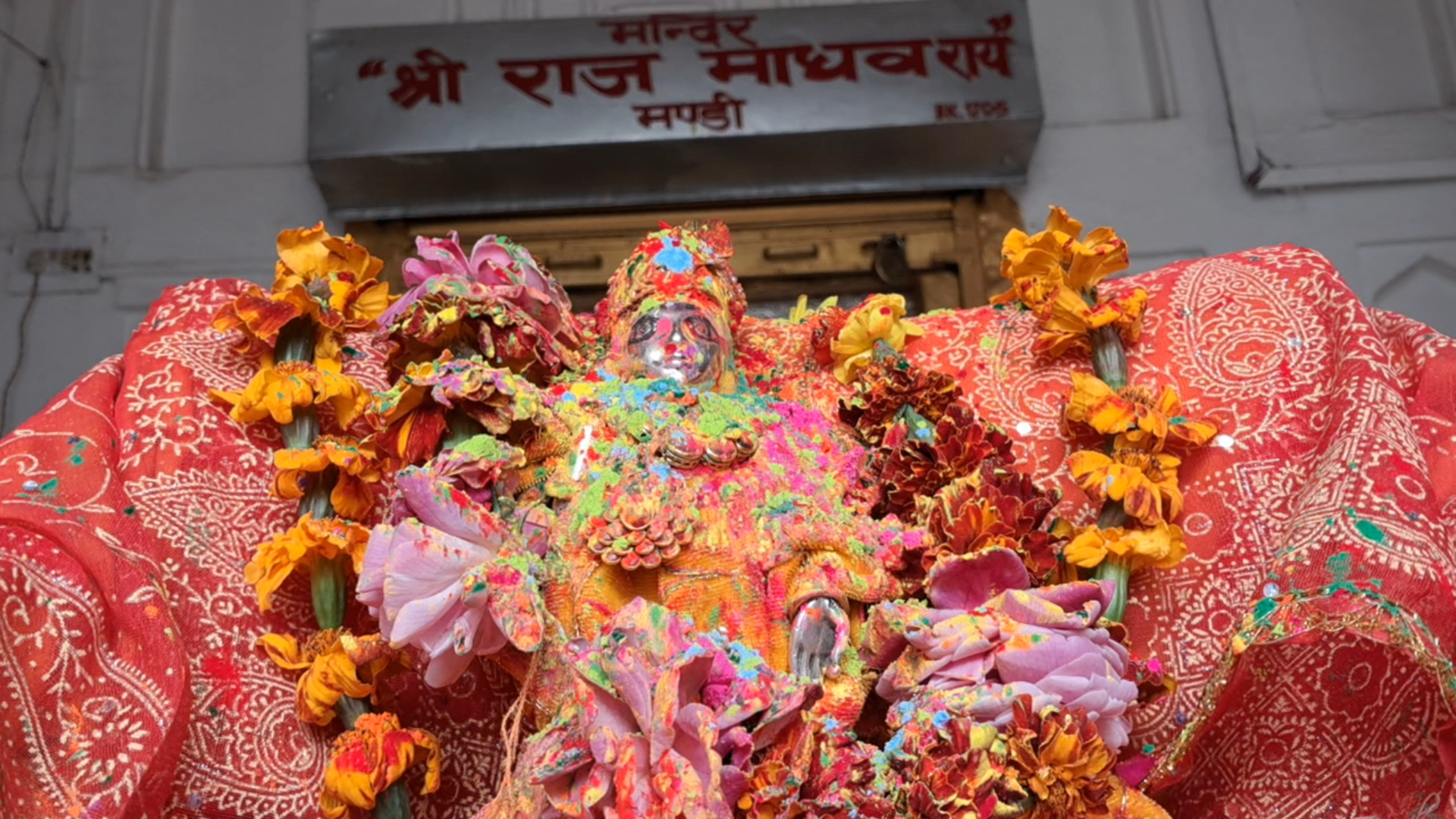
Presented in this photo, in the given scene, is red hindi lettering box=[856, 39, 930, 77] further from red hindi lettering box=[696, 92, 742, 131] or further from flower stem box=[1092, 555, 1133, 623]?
flower stem box=[1092, 555, 1133, 623]

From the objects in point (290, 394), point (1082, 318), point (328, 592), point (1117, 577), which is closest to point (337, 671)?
point (328, 592)

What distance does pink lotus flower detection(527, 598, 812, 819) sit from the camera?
4.41 ft

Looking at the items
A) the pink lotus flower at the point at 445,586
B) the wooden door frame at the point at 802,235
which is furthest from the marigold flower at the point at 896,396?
the wooden door frame at the point at 802,235

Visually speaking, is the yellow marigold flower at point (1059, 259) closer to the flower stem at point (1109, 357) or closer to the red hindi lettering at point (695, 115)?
the flower stem at point (1109, 357)

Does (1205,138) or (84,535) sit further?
(1205,138)

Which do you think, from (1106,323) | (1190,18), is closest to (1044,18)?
(1190,18)

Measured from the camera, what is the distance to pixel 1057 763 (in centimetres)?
141

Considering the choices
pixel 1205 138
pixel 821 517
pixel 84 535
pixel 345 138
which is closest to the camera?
pixel 84 535

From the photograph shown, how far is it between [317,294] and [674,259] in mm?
509

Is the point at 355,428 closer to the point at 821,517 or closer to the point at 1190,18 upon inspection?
the point at 821,517

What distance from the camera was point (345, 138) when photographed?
288cm

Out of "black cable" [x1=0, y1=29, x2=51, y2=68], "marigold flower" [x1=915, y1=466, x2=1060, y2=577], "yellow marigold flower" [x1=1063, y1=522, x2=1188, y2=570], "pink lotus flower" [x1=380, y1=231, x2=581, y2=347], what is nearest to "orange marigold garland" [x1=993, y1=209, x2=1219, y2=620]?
"yellow marigold flower" [x1=1063, y1=522, x2=1188, y2=570]

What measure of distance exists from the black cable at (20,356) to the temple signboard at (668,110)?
67 centimetres

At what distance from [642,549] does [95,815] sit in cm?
64
